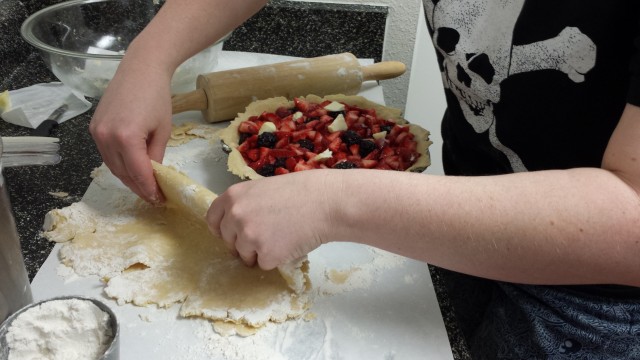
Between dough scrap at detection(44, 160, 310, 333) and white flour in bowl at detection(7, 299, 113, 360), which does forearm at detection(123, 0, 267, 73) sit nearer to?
dough scrap at detection(44, 160, 310, 333)

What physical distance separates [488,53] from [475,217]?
0.33 metres

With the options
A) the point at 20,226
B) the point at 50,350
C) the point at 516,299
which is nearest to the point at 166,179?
the point at 20,226

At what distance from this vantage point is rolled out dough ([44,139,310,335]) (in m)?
0.83

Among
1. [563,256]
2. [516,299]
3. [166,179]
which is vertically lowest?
[516,299]

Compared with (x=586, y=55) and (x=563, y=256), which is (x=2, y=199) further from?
(x=586, y=55)

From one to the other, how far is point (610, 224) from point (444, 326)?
0.93 feet

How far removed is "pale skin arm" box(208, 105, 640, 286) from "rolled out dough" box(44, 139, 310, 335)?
0.26 ft

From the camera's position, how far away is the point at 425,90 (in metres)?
2.11

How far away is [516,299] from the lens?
92cm

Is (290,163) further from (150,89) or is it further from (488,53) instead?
(488,53)

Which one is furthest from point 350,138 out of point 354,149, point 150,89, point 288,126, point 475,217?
point 475,217

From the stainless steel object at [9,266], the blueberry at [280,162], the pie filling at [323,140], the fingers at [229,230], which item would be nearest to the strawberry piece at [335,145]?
the pie filling at [323,140]

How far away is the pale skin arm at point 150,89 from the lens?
0.96 m

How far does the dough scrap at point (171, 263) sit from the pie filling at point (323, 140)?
0.64ft
